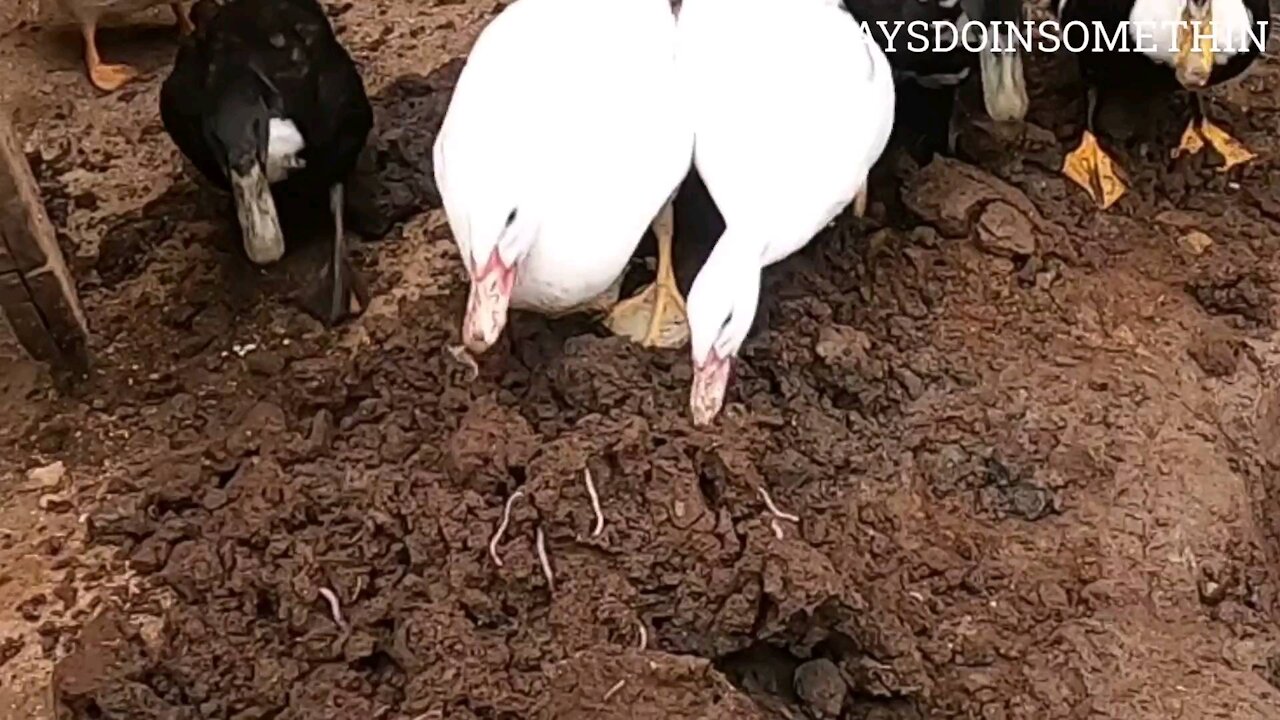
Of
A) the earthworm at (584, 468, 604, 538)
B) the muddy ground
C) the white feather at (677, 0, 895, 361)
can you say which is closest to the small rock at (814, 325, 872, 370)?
the muddy ground

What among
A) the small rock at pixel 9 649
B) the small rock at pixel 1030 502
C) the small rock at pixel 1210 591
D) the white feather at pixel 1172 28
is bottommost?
the small rock at pixel 9 649

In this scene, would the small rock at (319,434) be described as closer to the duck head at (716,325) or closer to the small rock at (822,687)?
the duck head at (716,325)

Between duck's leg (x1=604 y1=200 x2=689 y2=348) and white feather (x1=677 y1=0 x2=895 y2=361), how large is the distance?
18 cm

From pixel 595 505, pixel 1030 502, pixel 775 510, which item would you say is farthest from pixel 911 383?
pixel 595 505

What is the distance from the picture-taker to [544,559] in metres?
2.72

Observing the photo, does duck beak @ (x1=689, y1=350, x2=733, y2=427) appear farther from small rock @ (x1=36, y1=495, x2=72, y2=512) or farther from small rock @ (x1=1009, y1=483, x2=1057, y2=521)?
small rock @ (x1=36, y1=495, x2=72, y2=512)

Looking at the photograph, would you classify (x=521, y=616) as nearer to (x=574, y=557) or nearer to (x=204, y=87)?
(x=574, y=557)

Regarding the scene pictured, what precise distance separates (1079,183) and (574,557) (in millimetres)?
1432

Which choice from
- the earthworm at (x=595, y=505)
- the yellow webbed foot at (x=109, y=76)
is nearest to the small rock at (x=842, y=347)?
the earthworm at (x=595, y=505)

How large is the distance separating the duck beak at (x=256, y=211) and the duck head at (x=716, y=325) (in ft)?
2.76

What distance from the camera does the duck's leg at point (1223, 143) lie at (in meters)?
3.62

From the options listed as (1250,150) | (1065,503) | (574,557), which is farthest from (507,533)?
(1250,150)

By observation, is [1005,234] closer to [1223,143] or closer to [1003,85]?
[1003,85]

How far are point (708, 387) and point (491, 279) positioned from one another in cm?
A: 39
